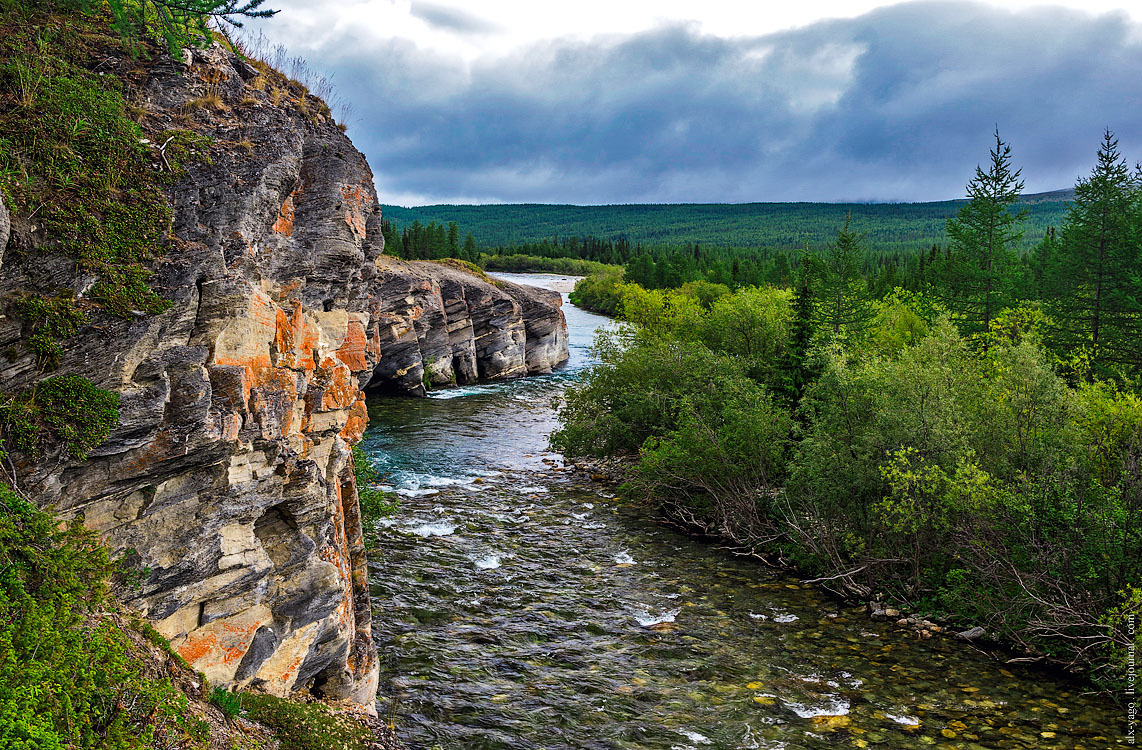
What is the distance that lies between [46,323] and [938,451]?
748 inches

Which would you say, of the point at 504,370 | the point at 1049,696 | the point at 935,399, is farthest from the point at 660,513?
the point at 504,370

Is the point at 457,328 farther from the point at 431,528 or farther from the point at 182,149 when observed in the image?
the point at 182,149

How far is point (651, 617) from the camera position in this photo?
60.3ft

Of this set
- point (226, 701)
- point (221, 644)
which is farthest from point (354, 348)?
point (226, 701)

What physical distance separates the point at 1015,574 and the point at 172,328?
58.6 feet

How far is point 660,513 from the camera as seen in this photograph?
26.9 m

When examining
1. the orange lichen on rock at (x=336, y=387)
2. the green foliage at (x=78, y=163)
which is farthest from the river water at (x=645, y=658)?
the green foliage at (x=78, y=163)

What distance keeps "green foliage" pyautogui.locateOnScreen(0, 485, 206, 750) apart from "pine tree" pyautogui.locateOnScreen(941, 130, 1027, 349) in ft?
133

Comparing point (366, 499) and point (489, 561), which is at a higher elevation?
point (366, 499)

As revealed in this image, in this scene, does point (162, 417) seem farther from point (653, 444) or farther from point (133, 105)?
point (653, 444)

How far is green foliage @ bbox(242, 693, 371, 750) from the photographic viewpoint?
876 cm

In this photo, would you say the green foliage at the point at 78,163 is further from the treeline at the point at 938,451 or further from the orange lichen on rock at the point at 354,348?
the treeline at the point at 938,451

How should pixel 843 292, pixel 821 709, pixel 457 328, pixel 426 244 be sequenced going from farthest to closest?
pixel 426 244 < pixel 457 328 < pixel 843 292 < pixel 821 709

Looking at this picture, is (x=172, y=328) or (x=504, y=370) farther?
(x=504, y=370)
